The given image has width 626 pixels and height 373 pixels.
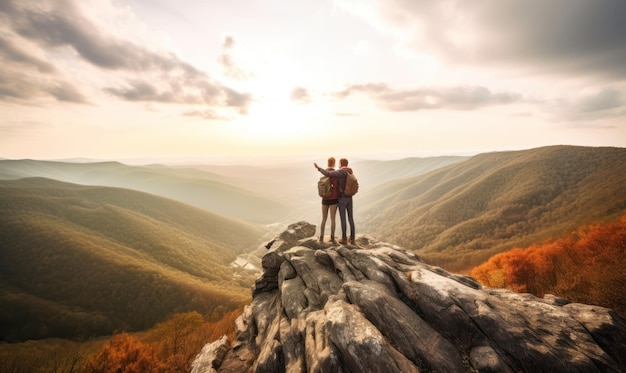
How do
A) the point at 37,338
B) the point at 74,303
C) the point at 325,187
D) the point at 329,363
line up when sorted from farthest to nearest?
the point at 74,303
the point at 37,338
the point at 325,187
the point at 329,363

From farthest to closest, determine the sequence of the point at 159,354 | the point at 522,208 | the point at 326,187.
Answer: the point at 522,208, the point at 159,354, the point at 326,187

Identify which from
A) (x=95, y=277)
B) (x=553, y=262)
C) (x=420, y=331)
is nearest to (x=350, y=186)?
(x=420, y=331)

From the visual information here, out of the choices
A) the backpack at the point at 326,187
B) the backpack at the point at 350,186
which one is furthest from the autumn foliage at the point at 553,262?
the backpack at the point at 326,187

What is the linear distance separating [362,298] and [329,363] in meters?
4.35

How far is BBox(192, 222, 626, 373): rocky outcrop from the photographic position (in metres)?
11.4

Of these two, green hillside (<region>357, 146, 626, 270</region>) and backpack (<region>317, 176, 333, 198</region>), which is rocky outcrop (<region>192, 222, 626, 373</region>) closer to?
backpack (<region>317, 176, 333, 198</region>)

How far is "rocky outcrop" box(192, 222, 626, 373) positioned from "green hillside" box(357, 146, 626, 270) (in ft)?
336

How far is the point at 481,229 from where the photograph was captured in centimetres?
13662

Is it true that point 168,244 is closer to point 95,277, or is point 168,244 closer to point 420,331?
point 95,277

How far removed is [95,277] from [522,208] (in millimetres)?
244391

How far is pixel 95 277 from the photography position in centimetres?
11850

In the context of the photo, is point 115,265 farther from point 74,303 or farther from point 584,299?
point 584,299

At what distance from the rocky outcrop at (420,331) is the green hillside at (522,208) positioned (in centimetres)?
10247

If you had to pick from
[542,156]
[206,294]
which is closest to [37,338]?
[206,294]
